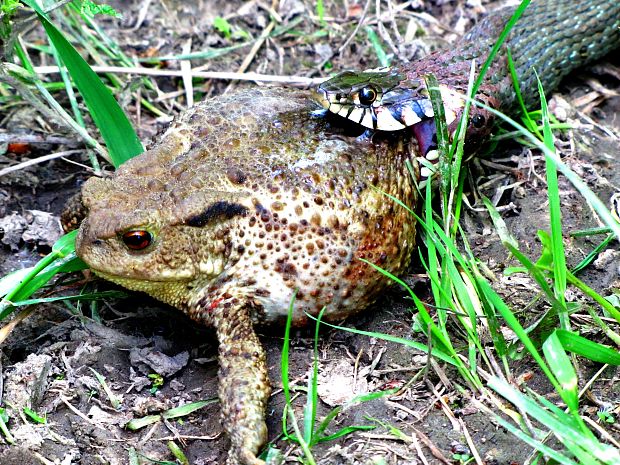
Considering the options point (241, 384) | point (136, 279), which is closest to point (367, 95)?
point (136, 279)

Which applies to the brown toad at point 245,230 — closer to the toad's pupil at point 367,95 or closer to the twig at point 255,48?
the toad's pupil at point 367,95

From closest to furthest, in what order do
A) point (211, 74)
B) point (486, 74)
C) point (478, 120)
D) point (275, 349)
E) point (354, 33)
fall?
point (275, 349)
point (478, 120)
point (486, 74)
point (211, 74)
point (354, 33)

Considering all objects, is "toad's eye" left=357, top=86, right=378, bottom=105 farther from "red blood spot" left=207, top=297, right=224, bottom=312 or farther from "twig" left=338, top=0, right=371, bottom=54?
"twig" left=338, top=0, right=371, bottom=54

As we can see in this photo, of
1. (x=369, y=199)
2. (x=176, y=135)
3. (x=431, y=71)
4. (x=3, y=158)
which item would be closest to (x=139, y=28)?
(x=3, y=158)

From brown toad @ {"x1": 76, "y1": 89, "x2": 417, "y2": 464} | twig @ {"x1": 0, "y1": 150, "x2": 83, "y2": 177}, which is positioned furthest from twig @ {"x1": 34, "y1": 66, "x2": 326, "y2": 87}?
brown toad @ {"x1": 76, "y1": 89, "x2": 417, "y2": 464}

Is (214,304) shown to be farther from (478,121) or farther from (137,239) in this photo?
(478,121)
